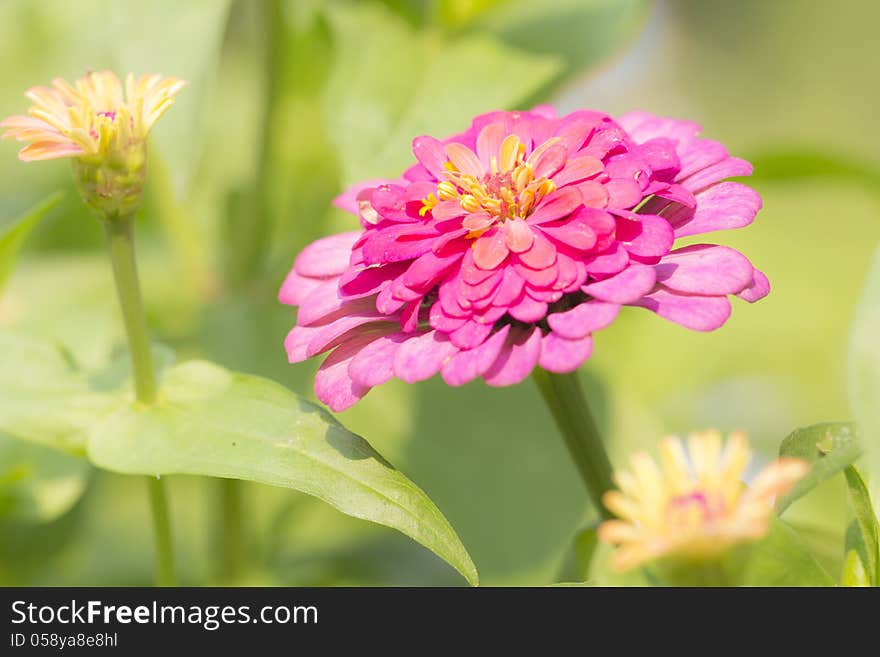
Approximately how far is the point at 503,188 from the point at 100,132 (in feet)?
0.52

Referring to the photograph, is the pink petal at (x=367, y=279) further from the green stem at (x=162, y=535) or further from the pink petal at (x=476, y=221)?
the green stem at (x=162, y=535)

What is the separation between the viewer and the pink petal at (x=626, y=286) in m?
0.36

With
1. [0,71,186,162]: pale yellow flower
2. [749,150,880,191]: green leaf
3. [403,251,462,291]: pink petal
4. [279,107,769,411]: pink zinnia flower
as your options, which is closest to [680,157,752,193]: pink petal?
[279,107,769,411]: pink zinnia flower

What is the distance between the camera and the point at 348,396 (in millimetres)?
393

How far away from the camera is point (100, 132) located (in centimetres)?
43

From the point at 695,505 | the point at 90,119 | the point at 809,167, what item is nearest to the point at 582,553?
the point at 695,505

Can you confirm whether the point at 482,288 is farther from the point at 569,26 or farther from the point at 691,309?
the point at 569,26

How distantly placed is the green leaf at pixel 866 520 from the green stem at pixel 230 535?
0.41 metres

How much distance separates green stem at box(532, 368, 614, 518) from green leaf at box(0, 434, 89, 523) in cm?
30

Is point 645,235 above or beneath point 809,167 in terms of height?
beneath

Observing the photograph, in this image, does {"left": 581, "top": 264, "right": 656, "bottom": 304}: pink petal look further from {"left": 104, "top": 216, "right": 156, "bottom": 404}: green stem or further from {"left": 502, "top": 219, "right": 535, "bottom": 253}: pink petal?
{"left": 104, "top": 216, "right": 156, "bottom": 404}: green stem

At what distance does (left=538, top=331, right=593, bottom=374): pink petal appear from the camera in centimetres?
35

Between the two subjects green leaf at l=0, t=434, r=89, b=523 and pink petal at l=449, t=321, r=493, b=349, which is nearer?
pink petal at l=449, t=321, r=493, b=349
